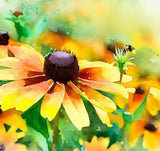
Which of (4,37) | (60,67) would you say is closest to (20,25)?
(4,37)

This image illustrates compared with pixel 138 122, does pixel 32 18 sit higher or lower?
higher

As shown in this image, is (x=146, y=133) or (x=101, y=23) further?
(x=101, y=23)

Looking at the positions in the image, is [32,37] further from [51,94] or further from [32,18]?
[51,94]

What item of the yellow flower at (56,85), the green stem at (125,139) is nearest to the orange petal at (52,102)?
the yellow flower at (56,85)

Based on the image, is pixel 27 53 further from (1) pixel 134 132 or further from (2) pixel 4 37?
(1) pixel 134 132

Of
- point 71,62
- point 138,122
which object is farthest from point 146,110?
point 71,62

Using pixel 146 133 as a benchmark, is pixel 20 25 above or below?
above
